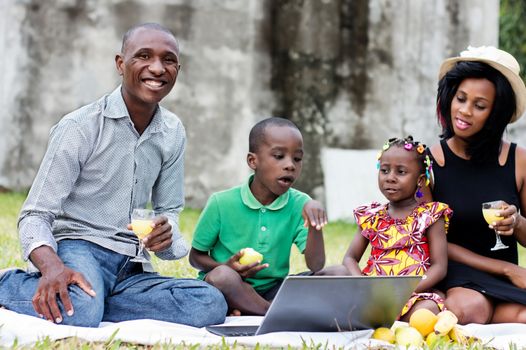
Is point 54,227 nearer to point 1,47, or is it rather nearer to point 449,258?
point 449,258

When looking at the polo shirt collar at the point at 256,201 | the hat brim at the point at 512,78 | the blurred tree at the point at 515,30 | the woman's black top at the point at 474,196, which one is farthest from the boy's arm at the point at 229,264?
the blurred tree at the point at 515,30

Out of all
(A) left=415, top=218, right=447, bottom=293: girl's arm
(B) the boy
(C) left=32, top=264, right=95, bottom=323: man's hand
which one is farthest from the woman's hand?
(C) left=32, top=264, right=95, bottom=323: man's hand

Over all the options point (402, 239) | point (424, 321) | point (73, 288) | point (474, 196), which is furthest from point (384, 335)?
point (73, 288)

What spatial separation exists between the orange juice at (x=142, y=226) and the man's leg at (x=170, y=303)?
1.52ft

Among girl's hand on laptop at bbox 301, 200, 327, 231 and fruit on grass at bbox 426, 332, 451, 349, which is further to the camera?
girl's hand on laptop at bbox 301, 200, 327, 231

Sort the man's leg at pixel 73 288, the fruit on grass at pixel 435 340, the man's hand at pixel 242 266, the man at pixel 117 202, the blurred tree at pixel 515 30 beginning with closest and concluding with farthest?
1. the fruit on grass at pixel 435 340
2. the man's leg at pixel 73 288
3. the man at pixel 117 202
4. the man's hand at pixel 242 266
5. the blurred tree at pixel 515 30

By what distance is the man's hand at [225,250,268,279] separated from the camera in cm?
488

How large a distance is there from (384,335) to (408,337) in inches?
5.4

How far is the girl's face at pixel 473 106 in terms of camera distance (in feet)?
16.9

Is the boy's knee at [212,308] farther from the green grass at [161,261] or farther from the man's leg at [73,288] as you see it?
the green grass at [161,261]

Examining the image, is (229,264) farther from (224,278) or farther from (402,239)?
(402,239)

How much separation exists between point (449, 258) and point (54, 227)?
2.31m

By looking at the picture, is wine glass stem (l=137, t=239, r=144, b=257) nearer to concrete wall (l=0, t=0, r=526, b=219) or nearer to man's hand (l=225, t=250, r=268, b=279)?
man's hand (l=225, t=250, r=268, b=279)

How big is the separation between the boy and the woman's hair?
95 cm
